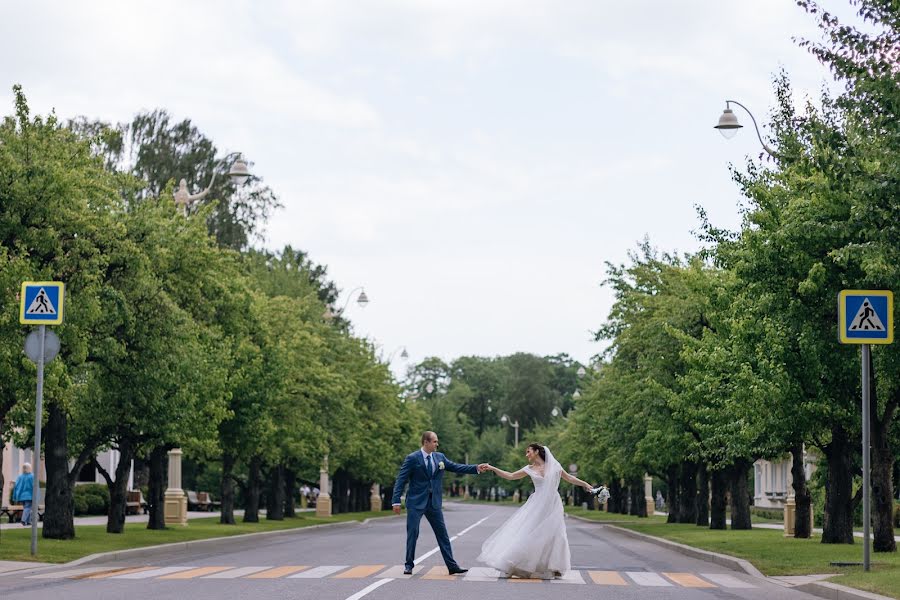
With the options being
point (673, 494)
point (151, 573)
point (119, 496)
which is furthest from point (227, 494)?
point (151, 573)

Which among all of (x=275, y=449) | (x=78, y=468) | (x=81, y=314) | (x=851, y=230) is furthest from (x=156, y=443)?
(x=851, y=230)

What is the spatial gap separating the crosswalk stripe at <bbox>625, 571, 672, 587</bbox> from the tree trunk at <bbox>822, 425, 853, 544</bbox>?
9.76 metres

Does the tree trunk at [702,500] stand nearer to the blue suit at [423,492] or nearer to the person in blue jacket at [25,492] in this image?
the person in blue jacket at [25,492]

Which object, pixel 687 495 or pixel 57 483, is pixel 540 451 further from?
pixel 687 495

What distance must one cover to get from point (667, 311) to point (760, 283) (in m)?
19.4

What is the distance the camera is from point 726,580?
64.0 feet

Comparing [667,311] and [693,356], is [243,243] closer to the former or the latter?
[667,311]

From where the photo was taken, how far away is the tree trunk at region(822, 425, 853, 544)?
29328mm

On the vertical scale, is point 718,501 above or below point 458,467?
below

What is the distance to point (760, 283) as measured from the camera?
24.3m

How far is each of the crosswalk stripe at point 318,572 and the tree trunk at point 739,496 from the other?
22966 millimetres

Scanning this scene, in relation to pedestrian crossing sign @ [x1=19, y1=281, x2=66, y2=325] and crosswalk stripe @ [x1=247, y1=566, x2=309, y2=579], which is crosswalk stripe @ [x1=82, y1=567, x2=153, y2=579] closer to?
crosswalk stripe @ [x1=247, y1=566, x2=309, y2=579]

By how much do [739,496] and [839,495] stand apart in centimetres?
1358

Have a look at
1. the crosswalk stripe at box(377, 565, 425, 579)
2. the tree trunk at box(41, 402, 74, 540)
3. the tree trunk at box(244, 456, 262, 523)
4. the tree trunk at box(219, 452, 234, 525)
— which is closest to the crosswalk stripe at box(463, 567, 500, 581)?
the crosswalk stripe at box(377, 565, 425, 579)
